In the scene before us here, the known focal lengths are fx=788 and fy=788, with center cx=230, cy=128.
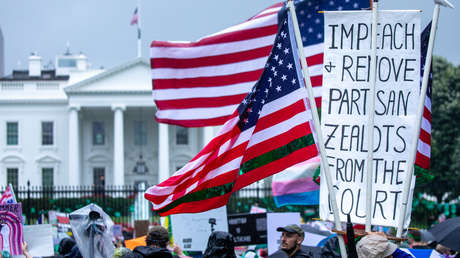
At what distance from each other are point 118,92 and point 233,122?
46.1 m

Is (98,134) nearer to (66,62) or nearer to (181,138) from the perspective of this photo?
(181,138)

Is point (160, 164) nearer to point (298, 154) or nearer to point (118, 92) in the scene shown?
point (118, 92)

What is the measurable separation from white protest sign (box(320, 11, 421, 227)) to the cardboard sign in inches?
145

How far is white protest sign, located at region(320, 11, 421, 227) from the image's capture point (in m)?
5.54

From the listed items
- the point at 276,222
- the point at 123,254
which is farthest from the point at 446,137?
the point at 123,254

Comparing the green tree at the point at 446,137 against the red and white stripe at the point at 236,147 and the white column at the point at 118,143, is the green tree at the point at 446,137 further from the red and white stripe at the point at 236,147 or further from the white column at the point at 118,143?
the red and white stripe at the point at 236,147

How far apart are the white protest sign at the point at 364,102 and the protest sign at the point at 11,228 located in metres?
3.18

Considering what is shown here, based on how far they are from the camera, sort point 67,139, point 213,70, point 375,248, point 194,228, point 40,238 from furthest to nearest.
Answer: point 67,139
point 213,70
point 194,228
point 40,238
point 375,248

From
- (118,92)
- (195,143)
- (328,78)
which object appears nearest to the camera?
(328,78)

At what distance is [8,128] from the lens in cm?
5503

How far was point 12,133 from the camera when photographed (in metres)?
55.1

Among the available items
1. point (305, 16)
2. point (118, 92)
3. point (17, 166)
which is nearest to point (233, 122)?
point (305, 16)

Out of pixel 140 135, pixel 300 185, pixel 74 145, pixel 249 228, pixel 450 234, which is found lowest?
pixel 249 228

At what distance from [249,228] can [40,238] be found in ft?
8.01
